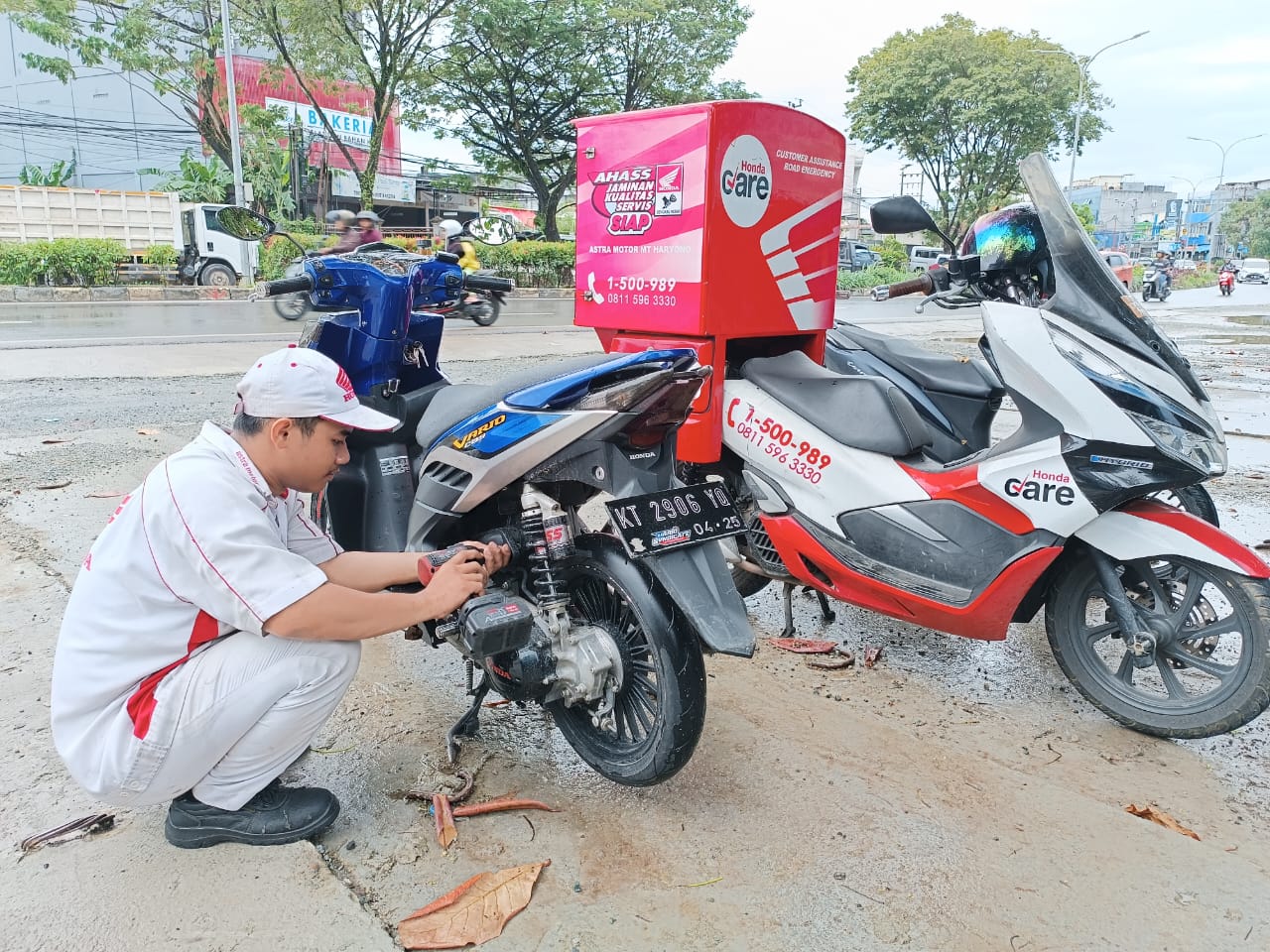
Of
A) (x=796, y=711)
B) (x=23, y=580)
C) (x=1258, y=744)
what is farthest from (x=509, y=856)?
(x=23, y=580)

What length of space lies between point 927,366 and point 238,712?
2757 mm

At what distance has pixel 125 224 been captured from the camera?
2164cm

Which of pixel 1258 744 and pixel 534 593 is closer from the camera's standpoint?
pixel 534 593

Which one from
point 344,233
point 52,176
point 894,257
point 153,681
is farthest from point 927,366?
point 894,257

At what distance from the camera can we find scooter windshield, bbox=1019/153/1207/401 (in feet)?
8.14

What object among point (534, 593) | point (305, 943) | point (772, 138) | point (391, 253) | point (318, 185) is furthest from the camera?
point (318, 185)

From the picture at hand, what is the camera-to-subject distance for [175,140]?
31.2 metres

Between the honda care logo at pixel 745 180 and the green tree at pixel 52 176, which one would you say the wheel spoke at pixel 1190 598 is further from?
the green tree at pixel 52 176

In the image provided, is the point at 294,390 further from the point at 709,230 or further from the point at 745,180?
the point at 745,180

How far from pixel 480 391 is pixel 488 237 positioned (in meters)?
1.17

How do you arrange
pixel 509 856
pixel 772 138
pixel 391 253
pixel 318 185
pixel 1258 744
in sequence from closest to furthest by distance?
pixel 509 856 < pixel 1258 744 < pixel 391 253 < pixel 772 138 < pixel 318 185

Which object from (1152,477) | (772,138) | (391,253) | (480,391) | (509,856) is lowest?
(509,856)

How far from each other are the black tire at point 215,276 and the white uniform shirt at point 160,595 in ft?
64.3

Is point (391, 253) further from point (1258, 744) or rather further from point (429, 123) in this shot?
point (429, 123)
